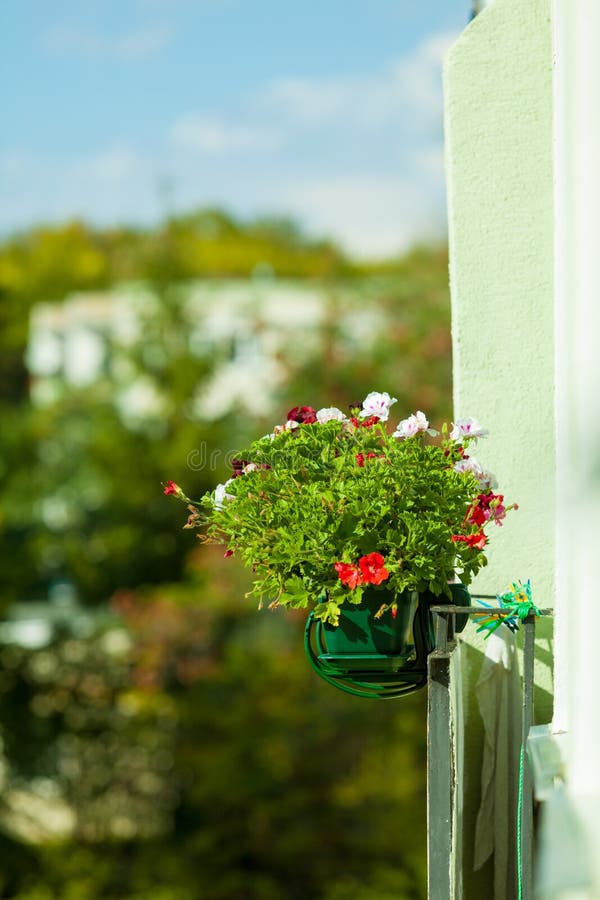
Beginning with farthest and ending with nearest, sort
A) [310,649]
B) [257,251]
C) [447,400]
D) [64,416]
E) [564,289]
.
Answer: [257,251] → [64,416] → [447,400] → [310,649] → [564,289]

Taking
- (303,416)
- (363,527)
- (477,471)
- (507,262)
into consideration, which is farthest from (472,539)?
(507,262)

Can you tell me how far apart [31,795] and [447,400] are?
667 centimetres

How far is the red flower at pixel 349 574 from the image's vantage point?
2.66 meters

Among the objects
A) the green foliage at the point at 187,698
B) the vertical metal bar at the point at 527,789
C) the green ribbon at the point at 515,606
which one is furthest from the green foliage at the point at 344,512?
the green foliage at the point at 187,698

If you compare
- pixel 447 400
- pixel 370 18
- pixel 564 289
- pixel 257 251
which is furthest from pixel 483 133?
pixel 370 18

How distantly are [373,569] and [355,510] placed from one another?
0.14 metres

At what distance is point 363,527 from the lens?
8.91 feet

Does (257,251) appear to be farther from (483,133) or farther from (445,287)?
(483,133)

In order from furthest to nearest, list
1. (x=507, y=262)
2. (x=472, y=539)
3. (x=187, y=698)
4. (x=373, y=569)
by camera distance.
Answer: (x=187, y=698) → (x=507, y=262) → (x=472, y=539) → (x=373, y=569)

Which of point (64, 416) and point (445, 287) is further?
point (64, 416)

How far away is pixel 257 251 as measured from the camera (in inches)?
1099

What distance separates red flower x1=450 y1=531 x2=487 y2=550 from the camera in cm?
276

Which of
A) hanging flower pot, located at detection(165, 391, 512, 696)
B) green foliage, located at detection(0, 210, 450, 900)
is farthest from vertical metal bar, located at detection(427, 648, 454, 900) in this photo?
green foliage, located at detection(0, 210, 450, 900)

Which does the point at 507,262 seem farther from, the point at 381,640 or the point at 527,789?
the point at 527,789
